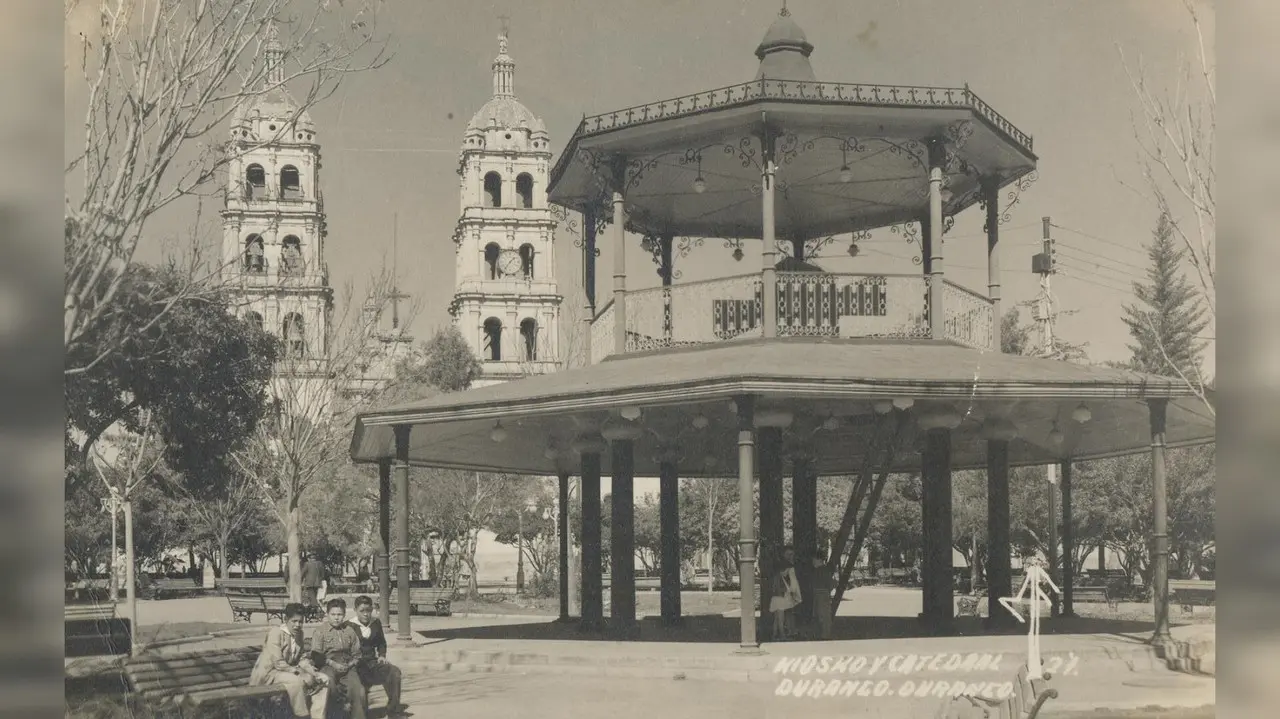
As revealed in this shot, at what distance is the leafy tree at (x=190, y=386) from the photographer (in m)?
20.9

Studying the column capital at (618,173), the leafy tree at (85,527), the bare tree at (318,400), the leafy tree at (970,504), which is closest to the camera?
the column capital at (618,173)

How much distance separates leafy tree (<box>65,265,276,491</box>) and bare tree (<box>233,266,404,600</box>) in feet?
2.02

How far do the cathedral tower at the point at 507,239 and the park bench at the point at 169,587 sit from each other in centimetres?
1361

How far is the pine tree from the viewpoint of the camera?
24.1m

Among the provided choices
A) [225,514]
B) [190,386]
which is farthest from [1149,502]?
[225,514]

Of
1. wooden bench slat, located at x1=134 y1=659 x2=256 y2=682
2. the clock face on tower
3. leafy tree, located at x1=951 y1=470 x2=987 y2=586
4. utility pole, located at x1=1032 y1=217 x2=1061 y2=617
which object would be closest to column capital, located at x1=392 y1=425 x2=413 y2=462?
wooden bench slat, located at x1=134 y1=659 x2=256 y2=682

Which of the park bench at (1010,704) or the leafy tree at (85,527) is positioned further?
the leafy tree at (85,527)

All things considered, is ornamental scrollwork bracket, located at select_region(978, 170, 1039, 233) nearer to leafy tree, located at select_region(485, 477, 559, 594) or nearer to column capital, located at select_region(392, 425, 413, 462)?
column capital, located at select_region(392, 425, 413, 462)

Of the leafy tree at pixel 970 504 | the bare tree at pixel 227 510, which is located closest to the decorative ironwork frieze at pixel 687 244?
the bare tree at pixel 227 510

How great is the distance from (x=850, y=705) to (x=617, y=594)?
24.6ft

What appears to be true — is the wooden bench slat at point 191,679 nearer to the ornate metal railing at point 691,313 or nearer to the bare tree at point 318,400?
the ornate metal railing at point 691,313

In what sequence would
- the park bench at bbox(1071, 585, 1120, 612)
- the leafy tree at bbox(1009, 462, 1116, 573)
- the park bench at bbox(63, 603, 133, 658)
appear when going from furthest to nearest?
the leafy tree at bbox(1009, 462, 1116, 573)
the park bench at bbox(1071, 585, 1120, 612)
the park bench at bbox(63, 603, 133, 658)

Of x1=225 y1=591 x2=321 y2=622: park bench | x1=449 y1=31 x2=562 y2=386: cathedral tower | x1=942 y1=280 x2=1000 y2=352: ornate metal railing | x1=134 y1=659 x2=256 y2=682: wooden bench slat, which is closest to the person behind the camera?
x1=134 y1=659 x2=256 y2=682: wooden bench slat

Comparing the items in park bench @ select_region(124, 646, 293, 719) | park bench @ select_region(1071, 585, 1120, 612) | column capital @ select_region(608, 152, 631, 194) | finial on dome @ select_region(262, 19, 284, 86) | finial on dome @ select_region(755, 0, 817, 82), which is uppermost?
finial on dome @ select_region(755, 0, 817, 82)
